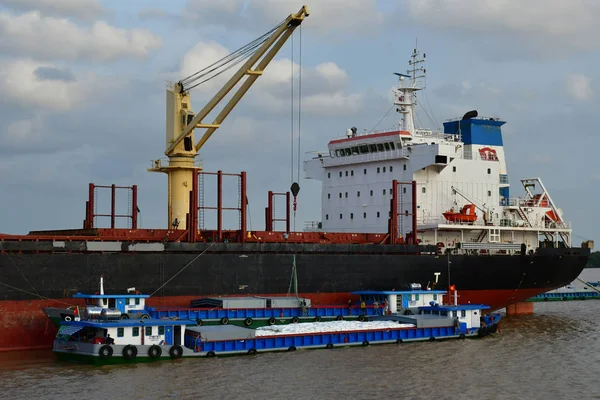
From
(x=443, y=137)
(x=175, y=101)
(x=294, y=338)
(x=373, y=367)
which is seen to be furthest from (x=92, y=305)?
(x=443, y=137)

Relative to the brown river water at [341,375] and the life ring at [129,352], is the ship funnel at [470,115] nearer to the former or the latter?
the brown river water at [341,375]

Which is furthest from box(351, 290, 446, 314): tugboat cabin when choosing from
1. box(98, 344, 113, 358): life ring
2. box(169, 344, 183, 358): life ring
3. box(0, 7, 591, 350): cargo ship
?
box(98, 344, 113, 358): life ring

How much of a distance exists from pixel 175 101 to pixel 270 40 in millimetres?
5768

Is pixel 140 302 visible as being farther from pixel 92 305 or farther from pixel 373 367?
pixel 373 367

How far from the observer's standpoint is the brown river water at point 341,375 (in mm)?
23359

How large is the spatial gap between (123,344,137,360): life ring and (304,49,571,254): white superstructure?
18.2 m

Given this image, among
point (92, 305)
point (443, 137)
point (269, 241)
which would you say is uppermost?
point (443, 137)

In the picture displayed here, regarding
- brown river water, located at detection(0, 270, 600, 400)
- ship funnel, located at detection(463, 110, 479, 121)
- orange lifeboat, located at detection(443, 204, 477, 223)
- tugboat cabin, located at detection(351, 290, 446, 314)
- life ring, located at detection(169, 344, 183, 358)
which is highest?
ship funnel, located at detection(463, 110, 479, 121)

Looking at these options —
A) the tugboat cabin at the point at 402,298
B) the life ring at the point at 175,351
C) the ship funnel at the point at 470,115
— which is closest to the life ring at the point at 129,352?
the life ring at the point at 175,351

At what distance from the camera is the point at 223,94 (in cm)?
3959

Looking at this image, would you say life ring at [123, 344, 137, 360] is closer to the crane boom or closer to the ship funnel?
the crane boom

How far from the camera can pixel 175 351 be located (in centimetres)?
2809

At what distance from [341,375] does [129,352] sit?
7.07 metres

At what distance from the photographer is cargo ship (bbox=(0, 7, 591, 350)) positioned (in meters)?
32.0
